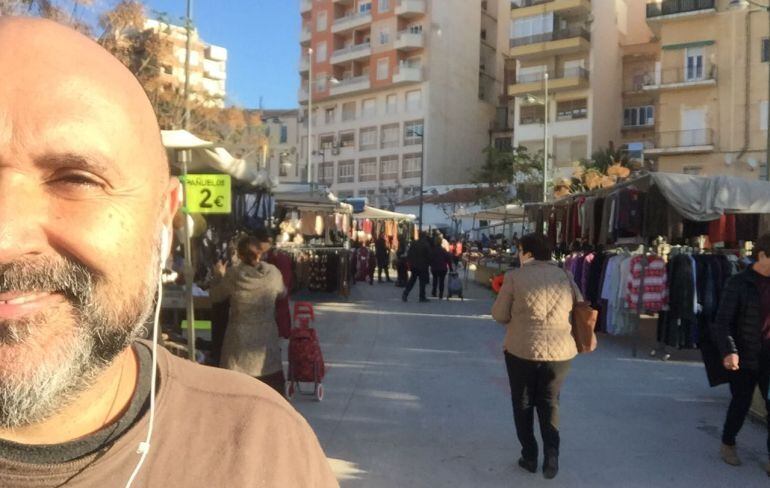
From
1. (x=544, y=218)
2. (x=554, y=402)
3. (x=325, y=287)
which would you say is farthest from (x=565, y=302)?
(x=325, y=287)

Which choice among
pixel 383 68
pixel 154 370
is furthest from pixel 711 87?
pixel 154 370

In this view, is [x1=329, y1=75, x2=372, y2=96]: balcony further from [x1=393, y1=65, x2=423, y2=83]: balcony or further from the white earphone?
the white earphone

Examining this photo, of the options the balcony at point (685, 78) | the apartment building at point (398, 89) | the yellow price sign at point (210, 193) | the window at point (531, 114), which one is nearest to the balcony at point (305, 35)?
the apartment building at point (398, 89)

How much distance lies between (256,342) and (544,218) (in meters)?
11.7

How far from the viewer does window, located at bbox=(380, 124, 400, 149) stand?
5947 centimetres

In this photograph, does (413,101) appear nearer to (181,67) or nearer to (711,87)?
(711,87)

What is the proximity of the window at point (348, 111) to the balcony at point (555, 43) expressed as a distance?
16.7 meters

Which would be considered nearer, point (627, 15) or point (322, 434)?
point (322, 434)

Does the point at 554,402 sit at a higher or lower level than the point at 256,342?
lower

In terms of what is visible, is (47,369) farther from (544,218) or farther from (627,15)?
(627,15)

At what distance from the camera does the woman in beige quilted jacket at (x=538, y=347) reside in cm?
523

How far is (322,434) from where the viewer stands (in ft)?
20.7

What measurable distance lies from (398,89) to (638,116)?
61.7 feet

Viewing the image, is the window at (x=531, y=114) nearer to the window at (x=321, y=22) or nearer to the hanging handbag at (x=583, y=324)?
the window at (x=321, y=22)
